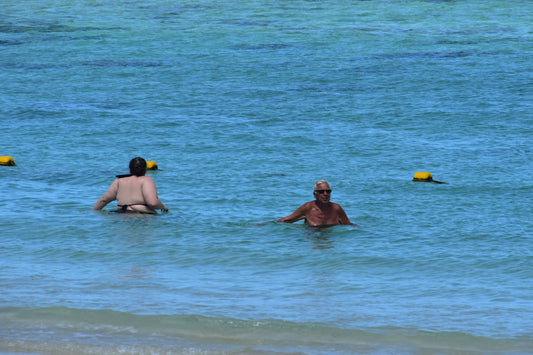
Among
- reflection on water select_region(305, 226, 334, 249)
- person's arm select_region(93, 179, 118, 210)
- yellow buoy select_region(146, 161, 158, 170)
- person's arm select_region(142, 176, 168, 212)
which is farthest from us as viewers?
yellow buoy select_region(146, 161, 158, 170)

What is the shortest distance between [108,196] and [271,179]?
16.6 ft

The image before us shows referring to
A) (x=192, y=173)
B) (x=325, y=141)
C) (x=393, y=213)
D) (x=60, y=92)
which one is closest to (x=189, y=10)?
(x=60, y=92)

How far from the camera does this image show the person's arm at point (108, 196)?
44.5ft

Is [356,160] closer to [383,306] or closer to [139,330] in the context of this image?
[383,306]

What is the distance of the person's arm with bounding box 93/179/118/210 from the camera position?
44.5 feet

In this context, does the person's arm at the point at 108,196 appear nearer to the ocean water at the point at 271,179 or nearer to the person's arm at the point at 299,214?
the ocean water at the point at 271,179

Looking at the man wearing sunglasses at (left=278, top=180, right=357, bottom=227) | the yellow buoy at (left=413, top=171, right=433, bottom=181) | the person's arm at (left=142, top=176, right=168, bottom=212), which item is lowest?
the yellow buoy at (left=413, top=171, right=433, bottom=181)

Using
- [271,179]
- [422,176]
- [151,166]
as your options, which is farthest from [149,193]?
[422,176]

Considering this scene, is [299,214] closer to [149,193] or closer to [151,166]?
[149,193]

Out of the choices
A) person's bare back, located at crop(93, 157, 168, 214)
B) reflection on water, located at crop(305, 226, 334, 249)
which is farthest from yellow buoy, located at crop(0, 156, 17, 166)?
reflection on water, located at crop(305, 226, 334, 249)

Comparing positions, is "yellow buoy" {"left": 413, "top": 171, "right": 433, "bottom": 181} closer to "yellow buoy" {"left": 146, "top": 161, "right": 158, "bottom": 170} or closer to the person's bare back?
"yellow buoy" {"left": 146, "top": 161, "right": 158, "bottom": 170}

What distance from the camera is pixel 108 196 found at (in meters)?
13.7

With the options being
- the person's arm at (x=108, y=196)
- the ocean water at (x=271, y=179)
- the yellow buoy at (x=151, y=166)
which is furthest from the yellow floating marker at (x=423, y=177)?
the person's arm at (x=108, y=196)

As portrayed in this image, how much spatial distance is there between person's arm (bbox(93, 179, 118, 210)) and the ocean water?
210mm
